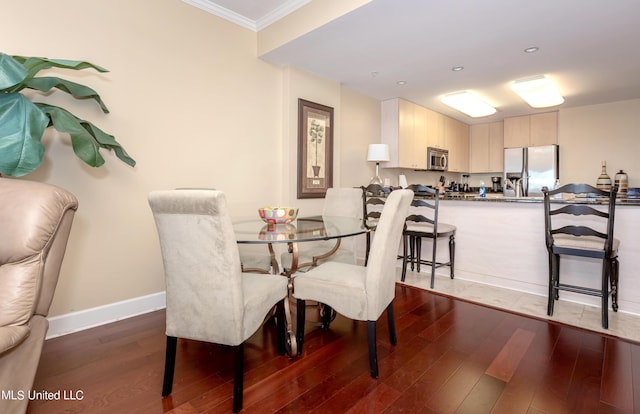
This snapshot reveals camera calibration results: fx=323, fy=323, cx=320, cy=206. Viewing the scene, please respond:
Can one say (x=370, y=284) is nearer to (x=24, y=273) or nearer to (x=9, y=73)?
(x=24, y=273)

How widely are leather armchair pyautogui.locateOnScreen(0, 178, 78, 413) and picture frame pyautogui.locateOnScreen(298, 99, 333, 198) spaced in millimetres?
2556

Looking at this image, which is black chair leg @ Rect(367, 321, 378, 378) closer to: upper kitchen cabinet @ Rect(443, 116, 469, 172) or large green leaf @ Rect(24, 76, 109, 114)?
large green leaf @ Rect(24, 76, 109, 114)

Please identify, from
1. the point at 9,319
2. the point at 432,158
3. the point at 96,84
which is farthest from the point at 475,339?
the point at 432,158

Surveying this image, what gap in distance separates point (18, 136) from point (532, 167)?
6761 mm

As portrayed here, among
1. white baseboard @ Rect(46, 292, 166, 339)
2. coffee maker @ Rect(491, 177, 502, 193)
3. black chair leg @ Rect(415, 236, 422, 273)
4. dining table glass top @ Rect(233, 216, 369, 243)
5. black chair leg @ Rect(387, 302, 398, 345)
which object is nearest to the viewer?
dining table glass top @ Rect(233, 216, 369, 243)

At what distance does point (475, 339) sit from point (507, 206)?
1602 mm

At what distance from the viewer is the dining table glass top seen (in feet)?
Result: 6.19

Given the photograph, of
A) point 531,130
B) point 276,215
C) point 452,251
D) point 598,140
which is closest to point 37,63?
point 276,215

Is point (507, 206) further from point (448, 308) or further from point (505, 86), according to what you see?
point (505, 86)

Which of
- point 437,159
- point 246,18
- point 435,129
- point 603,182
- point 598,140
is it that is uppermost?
point 246,18

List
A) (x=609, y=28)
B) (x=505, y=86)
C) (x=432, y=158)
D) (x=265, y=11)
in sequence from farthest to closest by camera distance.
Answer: (x=432, y=158) < (x=505, y=86) < (x=265, y=11) < (x=609, y=28)

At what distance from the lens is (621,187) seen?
4.90 meters

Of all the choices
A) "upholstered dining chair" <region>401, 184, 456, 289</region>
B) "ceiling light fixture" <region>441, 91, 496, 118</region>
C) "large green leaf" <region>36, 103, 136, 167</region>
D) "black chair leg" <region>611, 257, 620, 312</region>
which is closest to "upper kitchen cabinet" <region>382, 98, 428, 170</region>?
"ceiling light fixture" <region>441, 91, 496, 118</region>

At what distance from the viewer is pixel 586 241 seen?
2467 mm
